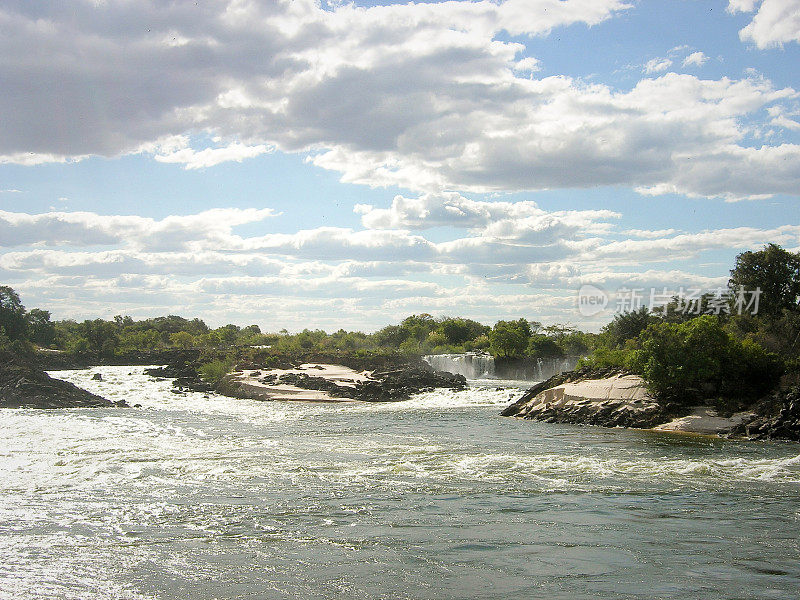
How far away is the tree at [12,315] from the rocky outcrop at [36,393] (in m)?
52.3

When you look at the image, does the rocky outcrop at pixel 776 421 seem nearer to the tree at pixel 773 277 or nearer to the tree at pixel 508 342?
the tree at pixel 773 277

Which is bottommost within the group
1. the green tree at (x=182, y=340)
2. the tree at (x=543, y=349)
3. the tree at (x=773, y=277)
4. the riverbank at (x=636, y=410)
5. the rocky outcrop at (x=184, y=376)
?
the rocky outcrop at (x=184, y=376)

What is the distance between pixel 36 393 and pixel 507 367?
48.6 meters

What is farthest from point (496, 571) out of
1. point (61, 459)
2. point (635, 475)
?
point (61, 459)

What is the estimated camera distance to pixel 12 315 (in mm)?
94000

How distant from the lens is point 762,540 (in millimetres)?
13117

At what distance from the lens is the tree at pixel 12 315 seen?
92.8 metres

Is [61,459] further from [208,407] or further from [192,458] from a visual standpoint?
[208,407]

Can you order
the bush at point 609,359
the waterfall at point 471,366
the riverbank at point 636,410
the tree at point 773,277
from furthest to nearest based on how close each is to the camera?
the waterfall at point 471,366
the tree at point 773,277
the bush at point 609,359
the riverbank at point 636,410

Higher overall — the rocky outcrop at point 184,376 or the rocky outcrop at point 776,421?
the rocky outcrop at point 776,421

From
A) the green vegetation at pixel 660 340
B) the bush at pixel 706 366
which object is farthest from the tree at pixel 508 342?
the bush at pixel 706 366

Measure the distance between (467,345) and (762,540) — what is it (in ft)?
307

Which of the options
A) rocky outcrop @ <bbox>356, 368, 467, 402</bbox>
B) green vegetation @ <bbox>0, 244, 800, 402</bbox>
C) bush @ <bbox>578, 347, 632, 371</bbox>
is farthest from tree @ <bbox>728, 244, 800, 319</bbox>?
rocky outcrop @ <bbox>356, 368, 467, 402</bbox>

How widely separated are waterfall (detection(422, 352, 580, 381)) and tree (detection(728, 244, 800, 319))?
24.1m
